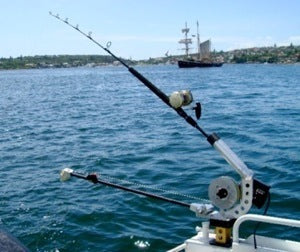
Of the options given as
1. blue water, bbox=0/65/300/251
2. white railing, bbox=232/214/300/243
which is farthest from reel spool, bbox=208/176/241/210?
blue water, bbox=0/65/300/251

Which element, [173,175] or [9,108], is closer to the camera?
[173,175]

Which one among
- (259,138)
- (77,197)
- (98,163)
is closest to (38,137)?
(98,163)

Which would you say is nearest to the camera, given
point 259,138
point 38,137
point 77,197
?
point 77,197

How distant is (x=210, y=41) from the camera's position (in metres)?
148

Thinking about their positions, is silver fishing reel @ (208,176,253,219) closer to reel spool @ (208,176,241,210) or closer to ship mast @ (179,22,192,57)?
reel spool @ (208,176,241,210)

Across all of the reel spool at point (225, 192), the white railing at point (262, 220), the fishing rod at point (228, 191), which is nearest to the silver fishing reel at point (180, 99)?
the fishing rod at point (228, 191)

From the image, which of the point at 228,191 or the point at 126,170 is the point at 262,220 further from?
the point at 126,170

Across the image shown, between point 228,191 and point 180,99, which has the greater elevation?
point 180,99

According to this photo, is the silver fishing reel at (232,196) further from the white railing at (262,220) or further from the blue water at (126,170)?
the blue water at (126,170)

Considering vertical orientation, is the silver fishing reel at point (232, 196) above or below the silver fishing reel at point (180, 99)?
below

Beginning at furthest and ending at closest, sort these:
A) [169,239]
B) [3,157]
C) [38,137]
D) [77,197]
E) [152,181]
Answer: [38,137] < [3,157] < [152,181] < [77,197] < [169,239]

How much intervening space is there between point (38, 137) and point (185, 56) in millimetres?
132940

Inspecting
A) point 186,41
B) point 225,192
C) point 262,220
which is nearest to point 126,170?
point 225,192

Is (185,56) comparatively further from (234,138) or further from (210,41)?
(234,138)
